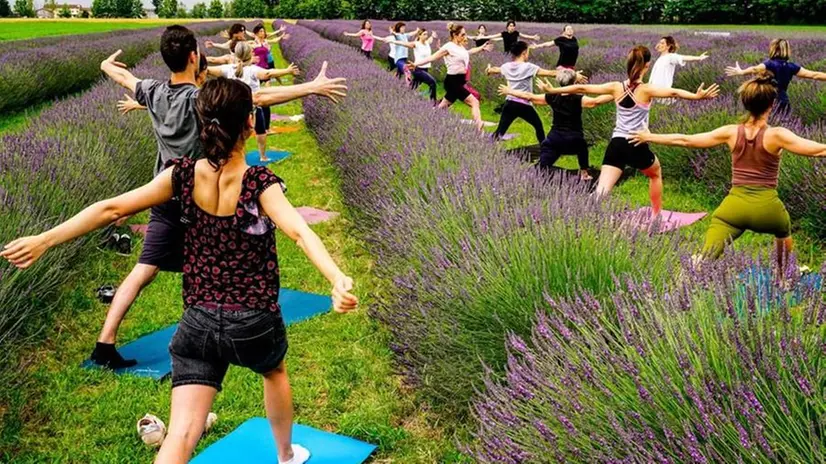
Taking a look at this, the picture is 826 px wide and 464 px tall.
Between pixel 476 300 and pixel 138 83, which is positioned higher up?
pixel 138 83

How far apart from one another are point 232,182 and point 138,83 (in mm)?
1986

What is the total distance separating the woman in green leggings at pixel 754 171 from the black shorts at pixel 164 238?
10.2ft

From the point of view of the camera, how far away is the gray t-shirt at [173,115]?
13.4ft

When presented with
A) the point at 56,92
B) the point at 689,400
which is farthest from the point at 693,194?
the point at 56,92

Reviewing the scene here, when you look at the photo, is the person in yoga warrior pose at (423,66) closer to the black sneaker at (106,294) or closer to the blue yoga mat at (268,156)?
the blue yoga mat at (268,156)

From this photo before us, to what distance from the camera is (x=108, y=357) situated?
419 cm

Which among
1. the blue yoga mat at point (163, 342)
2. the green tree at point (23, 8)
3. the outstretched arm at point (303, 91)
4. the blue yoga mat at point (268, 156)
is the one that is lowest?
the green tree at point (23, 8)

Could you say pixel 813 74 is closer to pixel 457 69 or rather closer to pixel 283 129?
pixel 457 69

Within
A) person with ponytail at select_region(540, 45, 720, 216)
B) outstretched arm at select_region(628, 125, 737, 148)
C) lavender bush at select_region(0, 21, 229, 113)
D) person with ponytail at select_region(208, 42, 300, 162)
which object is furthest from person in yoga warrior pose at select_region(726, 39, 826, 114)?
lavender bush at select_region(0, 21, 229, 113)

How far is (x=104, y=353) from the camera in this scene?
4188 millimetres

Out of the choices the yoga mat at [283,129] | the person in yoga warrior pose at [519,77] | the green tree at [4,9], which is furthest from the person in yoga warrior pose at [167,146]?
the green tree at [4,9]

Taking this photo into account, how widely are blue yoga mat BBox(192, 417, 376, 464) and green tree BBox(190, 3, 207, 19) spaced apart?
111914 millimetres

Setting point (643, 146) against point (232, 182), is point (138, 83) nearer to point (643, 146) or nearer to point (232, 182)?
point (232, 182)

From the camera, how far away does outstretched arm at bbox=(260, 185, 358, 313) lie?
7.94 feet
